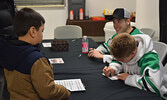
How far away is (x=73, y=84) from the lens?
5.68 ft

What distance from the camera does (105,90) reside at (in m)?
1.63

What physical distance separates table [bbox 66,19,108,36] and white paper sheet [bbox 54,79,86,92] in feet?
12.3

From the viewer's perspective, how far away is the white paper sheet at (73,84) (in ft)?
5.39

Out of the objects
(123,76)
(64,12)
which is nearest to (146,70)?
(123,76)

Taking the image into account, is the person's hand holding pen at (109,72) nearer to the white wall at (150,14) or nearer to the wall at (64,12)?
the white wall at (150,14)

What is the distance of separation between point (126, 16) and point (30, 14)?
4.77ft

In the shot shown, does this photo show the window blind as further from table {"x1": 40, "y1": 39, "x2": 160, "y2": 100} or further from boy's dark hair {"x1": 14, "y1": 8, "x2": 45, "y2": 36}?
boy's dark hair {"x1": 14, "y1": 8, "x2": 45, "y2": 36}

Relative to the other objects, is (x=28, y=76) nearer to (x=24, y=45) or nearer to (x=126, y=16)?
(x=24, y=45)

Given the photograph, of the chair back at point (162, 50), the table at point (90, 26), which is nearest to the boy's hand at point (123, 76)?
the chair back at point (162, 50)

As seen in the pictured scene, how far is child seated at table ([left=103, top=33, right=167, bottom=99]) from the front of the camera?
5.15 feet

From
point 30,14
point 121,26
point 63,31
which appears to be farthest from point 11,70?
point 63,31

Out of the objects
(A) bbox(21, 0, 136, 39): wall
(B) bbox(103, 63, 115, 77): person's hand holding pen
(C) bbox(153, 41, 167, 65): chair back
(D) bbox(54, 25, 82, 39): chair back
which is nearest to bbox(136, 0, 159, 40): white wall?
(D) bbox(54, 25, 82, 39): chair back

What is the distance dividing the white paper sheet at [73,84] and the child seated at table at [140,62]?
0.32 metres

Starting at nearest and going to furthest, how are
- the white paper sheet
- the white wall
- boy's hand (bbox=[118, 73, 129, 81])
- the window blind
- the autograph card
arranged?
1. the white paper sheet
2. boy's hand (bbox=[118, 73, 129, 81])
3. the autograph card
4. the white wall
5. the window blind
